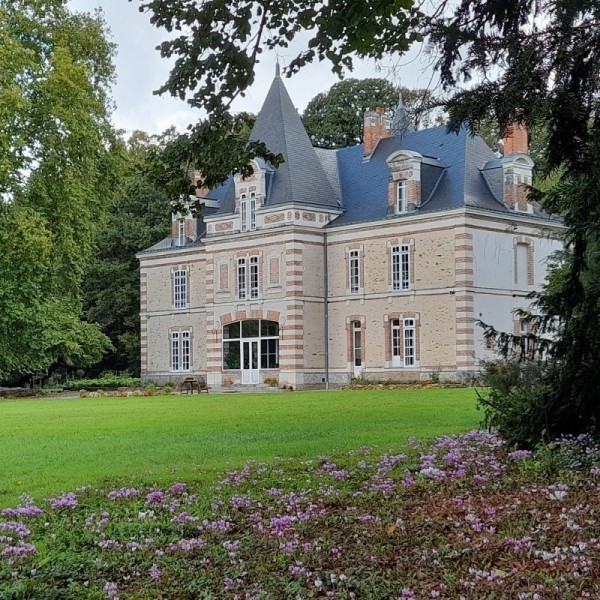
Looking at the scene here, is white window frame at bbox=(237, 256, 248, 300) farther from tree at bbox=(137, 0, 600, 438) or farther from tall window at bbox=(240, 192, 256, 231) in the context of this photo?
tree at bbox=(137, 0, 600, 438)

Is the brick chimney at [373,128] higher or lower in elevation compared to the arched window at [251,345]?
higher

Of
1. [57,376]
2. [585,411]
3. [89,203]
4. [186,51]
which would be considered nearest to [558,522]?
[585,411]

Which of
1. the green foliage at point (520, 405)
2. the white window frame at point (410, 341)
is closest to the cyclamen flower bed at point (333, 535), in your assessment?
the green foliage at point (520, 405)

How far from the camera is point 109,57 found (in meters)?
35.8

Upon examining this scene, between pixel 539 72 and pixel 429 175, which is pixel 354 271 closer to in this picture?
pixel 429 175

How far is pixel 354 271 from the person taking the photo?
36.8 meters

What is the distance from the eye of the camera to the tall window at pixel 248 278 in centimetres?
3834

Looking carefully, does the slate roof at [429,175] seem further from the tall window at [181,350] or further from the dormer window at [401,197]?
the tall window at [181,350]

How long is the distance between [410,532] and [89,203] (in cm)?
2905

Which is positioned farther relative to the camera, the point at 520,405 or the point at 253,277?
the point at 253,277

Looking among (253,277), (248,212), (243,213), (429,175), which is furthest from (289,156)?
(429,175)

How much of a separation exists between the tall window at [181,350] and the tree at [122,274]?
396cm

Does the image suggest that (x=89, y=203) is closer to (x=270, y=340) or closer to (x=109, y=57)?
(x=109, y=57)

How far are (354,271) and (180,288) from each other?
10.1m
